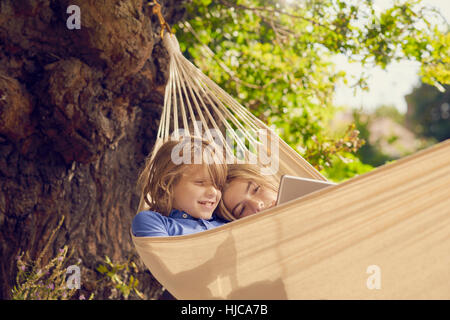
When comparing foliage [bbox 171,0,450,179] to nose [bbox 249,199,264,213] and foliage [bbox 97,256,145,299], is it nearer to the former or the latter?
nose [bbox 249,199,264,213]

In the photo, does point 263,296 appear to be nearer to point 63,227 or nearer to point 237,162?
point 237,162

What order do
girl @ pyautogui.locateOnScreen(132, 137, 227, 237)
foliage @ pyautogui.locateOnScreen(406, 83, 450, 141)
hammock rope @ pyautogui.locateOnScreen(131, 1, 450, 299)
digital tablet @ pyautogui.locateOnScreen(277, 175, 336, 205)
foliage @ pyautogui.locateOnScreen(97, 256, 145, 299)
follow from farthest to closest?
foliage @ pyautogui.locateOnScreen(406, 83, 450, 141), foliage @ pyautogui.locateOnScreen(97, 256, 145, 299), girl @ pyautogui.locateOnScreen(132, 137, 227, 237), digital tablet @ pyautogui.locateOnScreen(277, 175, 336, 205), hammock rope @ pyautogui.locateOnScreen(131, 1, 450, 299)

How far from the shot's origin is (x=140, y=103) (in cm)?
259

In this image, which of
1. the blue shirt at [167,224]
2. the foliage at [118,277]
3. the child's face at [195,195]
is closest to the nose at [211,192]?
the child's face at [195,195]

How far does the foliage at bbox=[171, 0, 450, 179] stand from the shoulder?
1.59 metres

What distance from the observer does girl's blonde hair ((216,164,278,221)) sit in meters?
1.83

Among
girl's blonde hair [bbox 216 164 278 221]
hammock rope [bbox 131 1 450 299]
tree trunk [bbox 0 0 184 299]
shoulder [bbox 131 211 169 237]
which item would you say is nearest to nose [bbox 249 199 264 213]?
girl's blonde hair [bbox 216 164 278 221]

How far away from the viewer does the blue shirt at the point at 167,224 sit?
5.03ft

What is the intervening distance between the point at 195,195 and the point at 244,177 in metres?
0.28

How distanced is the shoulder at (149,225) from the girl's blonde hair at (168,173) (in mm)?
100

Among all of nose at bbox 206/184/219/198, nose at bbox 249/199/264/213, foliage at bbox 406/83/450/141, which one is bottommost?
foliage at bbox 406/83/450/141

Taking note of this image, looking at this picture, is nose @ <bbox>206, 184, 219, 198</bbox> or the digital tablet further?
nose @ <bbox>206, 184, 219, 198</bbox>
